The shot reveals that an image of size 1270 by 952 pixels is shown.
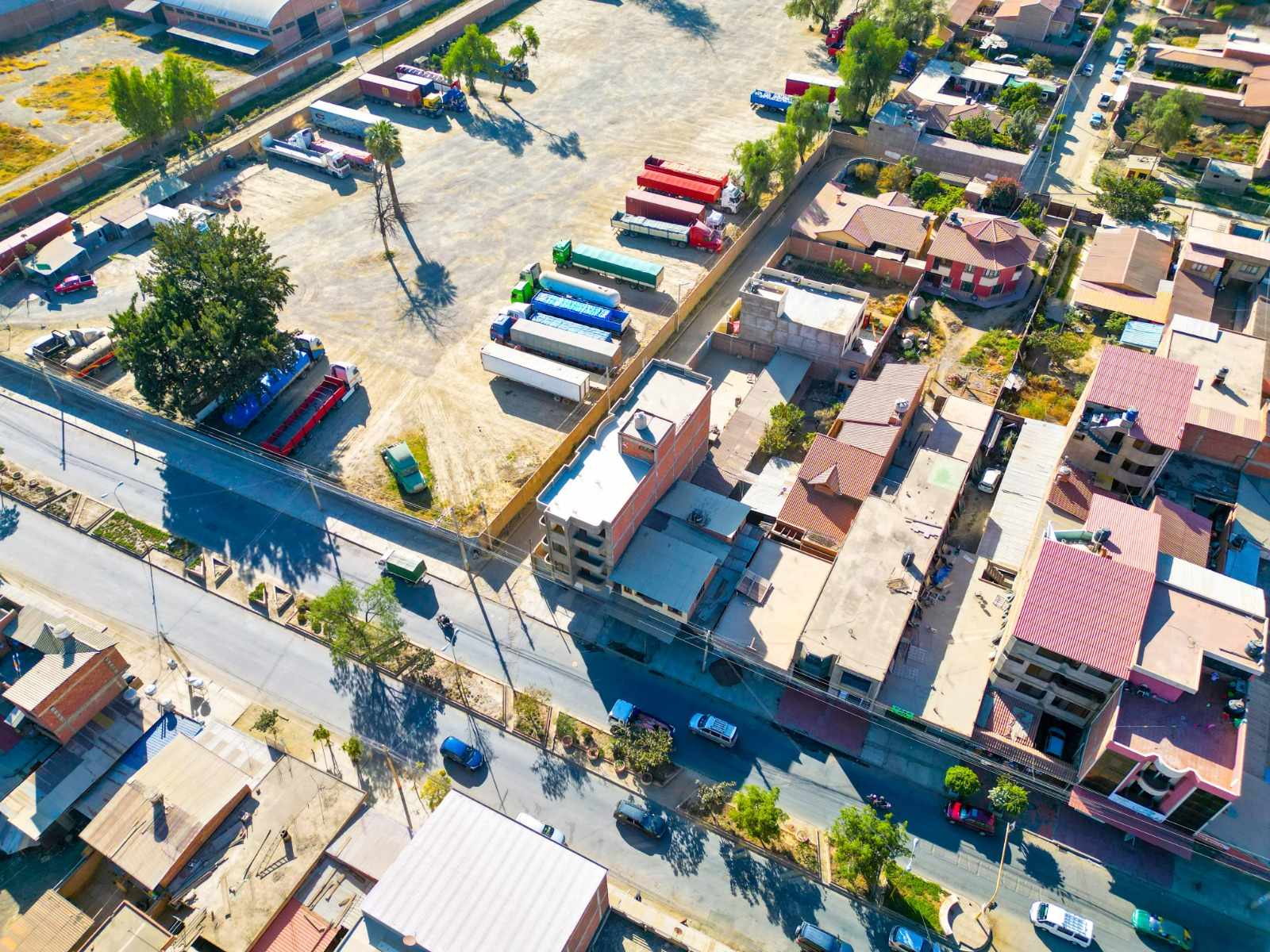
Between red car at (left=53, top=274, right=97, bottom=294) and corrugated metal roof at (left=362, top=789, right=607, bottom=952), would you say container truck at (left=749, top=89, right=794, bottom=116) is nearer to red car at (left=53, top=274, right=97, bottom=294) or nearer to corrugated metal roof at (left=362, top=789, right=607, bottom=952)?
red car at (left=53, top=274, right=97, bottom=294)

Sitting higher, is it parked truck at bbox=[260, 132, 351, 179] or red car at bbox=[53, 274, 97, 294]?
parked truck at bbox=[260, 132, 351, 179]

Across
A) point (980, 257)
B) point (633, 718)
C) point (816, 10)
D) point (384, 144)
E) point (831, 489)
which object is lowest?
point (633, 718)

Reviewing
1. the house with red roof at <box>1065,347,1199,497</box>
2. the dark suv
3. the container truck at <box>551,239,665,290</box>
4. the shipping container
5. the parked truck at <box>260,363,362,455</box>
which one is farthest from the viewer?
the container truck at <box>551,239,665,290</box>

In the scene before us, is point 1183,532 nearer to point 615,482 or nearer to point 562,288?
point 615,482

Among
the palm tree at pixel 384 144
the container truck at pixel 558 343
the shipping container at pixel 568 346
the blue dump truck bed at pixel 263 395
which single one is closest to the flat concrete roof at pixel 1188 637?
the shipping container at pixel 568 346

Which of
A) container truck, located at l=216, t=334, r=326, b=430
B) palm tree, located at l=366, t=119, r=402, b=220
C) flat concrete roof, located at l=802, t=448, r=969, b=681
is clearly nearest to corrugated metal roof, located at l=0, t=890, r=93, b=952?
container truck, located at l=216, t=334, r=326, b=430

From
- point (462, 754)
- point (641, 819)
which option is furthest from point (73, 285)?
point (641, 819)

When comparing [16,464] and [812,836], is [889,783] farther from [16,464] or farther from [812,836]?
[16,464]
